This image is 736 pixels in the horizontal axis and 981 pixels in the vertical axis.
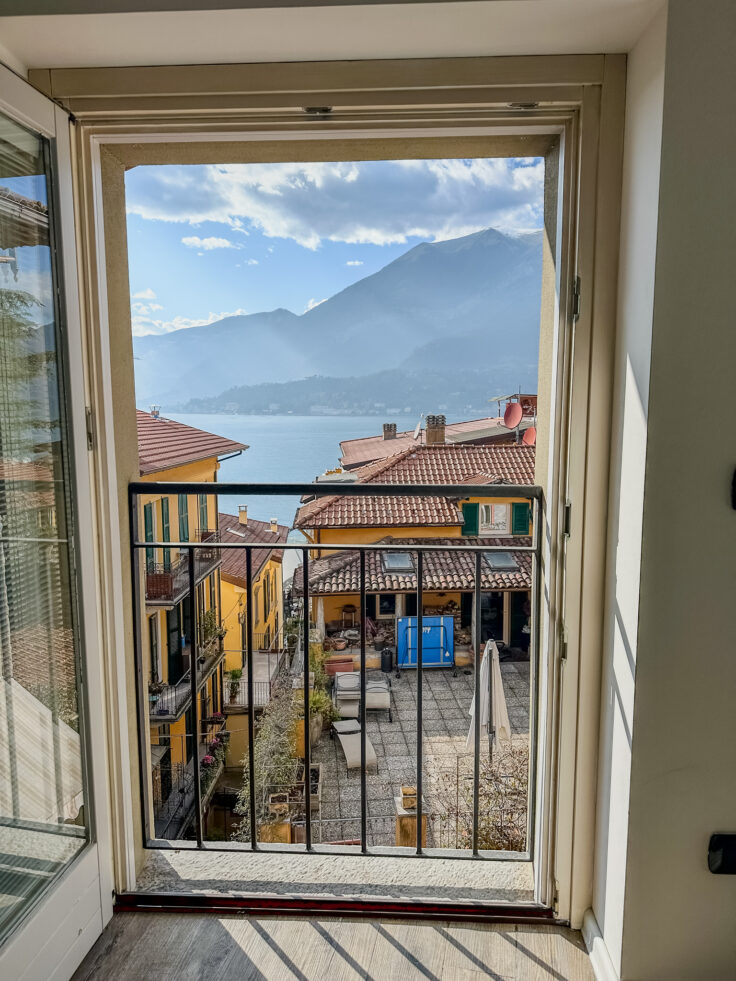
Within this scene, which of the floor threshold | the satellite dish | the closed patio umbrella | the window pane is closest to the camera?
the window pane

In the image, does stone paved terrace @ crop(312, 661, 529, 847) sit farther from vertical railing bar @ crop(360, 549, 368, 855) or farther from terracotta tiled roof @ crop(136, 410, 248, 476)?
terracotta tiled roof @ crop(136, 410, 248, 476)

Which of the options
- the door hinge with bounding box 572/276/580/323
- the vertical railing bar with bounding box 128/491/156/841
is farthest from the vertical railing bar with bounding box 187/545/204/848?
the door hinge with bounding box 572/276/580/323

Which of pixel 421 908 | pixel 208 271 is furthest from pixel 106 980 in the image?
pixel 208 271

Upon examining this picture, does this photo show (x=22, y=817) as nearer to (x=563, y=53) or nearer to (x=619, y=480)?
(x=619, y=480)

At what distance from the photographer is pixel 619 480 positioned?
1351mm

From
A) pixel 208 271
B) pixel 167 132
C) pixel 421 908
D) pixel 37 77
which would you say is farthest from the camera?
pixel 208 271

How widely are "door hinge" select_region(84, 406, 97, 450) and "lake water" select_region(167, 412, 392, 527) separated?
30 cm

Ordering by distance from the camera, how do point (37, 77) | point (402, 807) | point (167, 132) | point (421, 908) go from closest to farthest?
point (37, 77) < point (167, 132) < point (421, 908) < point (402, 807)

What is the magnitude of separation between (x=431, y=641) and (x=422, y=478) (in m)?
1.14

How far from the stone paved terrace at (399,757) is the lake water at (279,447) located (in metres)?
1.58

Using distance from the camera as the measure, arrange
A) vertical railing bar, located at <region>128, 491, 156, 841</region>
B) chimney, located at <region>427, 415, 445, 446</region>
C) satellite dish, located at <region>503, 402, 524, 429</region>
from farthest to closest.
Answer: chimney, located at <region>427, 415, 445, 446</region> → satellite dish, located at <region>503, 402, 524, 429</region> → vertical railing bar, located at <region>128, 491, 156, 841</region>

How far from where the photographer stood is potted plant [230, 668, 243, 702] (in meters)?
Result: 3.60

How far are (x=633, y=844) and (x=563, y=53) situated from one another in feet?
5.48

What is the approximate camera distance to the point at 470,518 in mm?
1734
